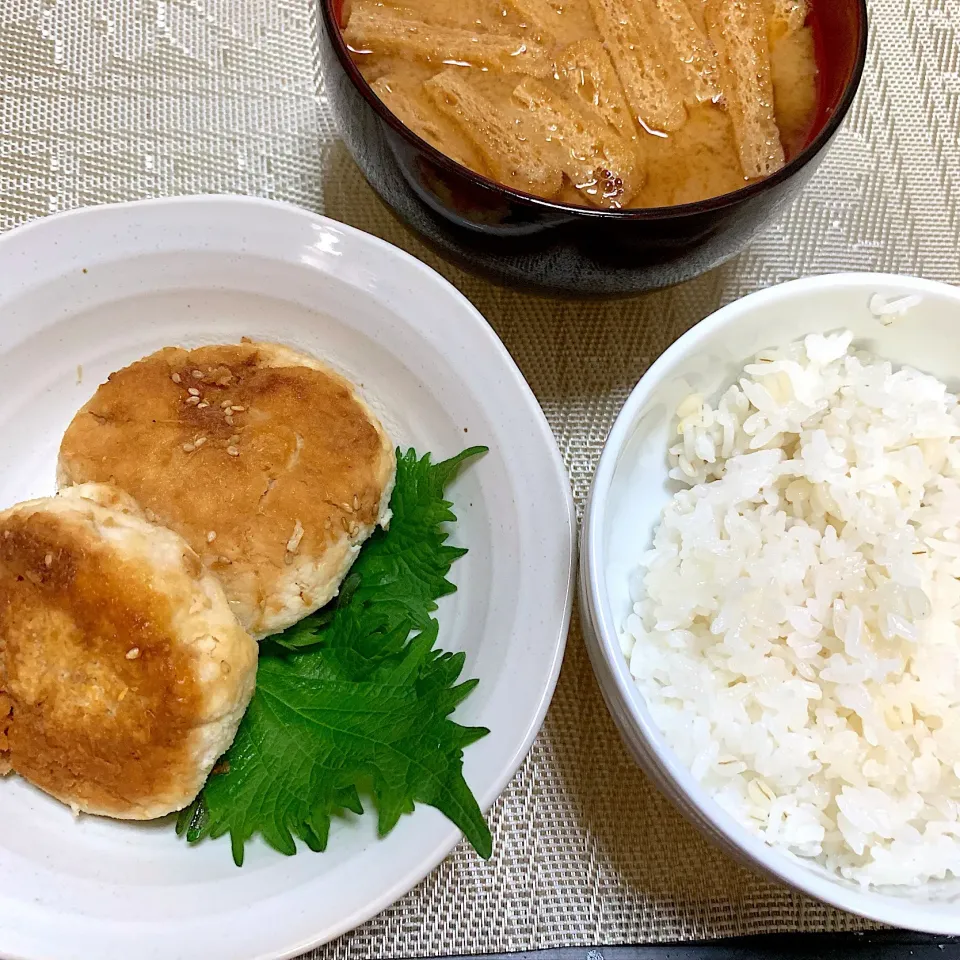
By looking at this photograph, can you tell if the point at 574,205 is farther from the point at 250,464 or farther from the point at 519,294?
the point at 250,464

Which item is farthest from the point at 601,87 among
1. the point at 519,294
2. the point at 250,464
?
the point at 250,464

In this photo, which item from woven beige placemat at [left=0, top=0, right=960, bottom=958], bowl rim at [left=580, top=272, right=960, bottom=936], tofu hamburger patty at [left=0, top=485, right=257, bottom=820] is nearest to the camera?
bowl rim at [left=580, top=272, right=960, bottom=936]

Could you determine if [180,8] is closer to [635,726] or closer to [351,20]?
[351,20]

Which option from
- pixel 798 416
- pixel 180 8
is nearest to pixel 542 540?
pixel 798 416

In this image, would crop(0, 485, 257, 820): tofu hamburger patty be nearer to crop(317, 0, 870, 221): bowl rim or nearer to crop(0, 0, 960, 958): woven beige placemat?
crop(0, 0, 960, 958): woven beige placemat

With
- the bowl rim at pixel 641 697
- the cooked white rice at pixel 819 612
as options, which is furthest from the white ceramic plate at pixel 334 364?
the cooked white rice at pixel 819 612

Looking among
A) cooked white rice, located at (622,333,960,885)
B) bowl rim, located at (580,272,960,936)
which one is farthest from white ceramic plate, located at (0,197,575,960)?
cooked white rice, located at (622,333,960,885)
